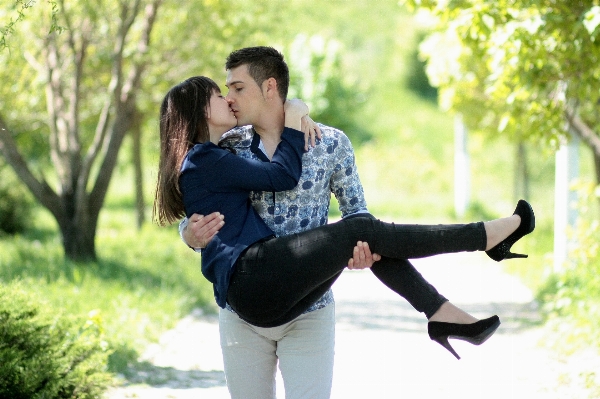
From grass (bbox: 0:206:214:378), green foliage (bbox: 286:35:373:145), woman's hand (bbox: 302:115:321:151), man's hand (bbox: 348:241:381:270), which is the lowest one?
grass (bbox: 0:206:214:378)

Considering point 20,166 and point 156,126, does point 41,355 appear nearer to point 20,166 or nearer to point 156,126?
point 156,126

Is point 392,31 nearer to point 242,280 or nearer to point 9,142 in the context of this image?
point 9,142

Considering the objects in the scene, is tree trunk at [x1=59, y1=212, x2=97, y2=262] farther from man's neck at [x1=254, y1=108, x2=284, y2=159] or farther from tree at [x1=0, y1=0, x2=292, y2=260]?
man's neck at [x1=254, y1=108, x2=284, y2=159]

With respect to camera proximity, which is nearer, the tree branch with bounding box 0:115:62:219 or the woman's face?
the woman's face

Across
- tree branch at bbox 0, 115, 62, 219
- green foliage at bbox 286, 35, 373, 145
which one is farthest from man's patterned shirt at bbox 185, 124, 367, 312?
green foliage at bbox 286, 35, 373, 145

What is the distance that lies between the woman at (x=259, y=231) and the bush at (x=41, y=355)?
1701 mm

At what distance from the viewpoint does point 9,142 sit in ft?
33.1

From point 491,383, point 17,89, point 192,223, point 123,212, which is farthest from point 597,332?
point 123,212

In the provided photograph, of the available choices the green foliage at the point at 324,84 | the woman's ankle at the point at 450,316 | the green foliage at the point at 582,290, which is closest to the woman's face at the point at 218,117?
the woman's ankle at the point at 450,316

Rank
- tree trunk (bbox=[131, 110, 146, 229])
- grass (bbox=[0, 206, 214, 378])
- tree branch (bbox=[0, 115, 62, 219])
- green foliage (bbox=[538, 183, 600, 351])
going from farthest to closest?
tree trunk (bbox=[131, 110, 146, 229]) → tree branch (bbox=[0, 115, 62, 219]) → grass (bbox=[0, 206, 214, 378]) → green foliage (bbox=[538, 183, 600, 351])

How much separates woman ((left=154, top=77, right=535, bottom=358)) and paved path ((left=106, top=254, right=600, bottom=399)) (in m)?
2.76

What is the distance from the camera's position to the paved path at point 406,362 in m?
6.30

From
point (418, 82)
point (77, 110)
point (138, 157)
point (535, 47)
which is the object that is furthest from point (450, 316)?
point (418, 82)

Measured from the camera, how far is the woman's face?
11.9 ft
